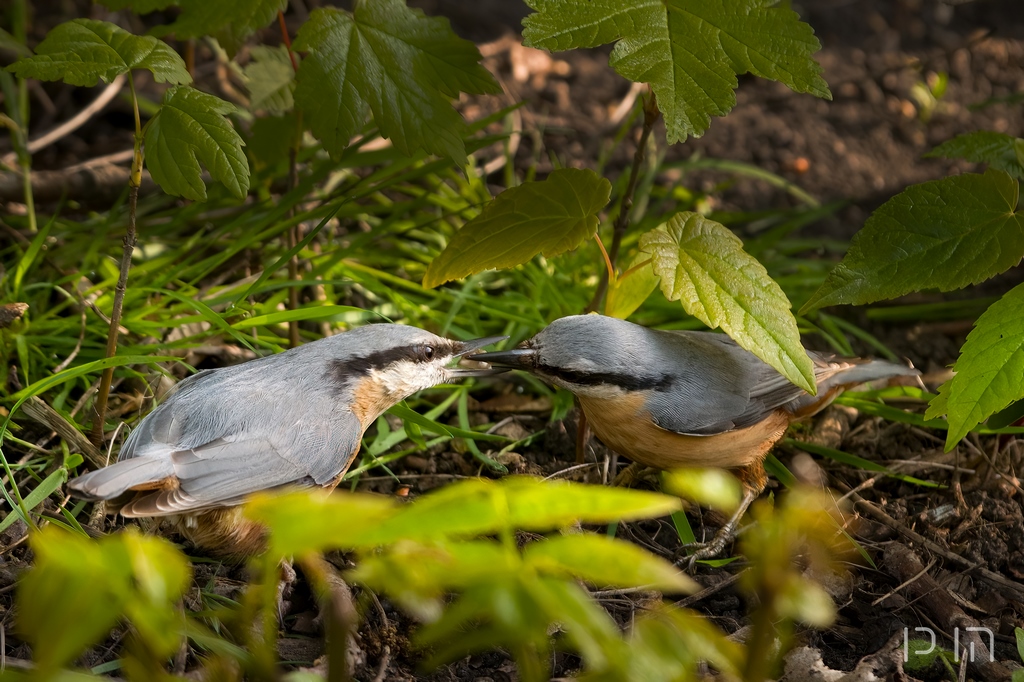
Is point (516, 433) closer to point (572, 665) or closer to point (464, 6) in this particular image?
point (572, 665)

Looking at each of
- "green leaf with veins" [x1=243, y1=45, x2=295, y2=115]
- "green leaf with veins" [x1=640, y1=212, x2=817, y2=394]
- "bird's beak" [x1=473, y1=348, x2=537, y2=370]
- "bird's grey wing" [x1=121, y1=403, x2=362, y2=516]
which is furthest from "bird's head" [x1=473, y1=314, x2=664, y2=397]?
"green leaf with veins" [x1=243, y1=45, x2=295, y2=115]

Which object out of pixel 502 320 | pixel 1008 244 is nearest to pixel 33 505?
pixel 502 320

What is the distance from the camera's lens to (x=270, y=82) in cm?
359

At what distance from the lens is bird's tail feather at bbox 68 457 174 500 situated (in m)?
2.47

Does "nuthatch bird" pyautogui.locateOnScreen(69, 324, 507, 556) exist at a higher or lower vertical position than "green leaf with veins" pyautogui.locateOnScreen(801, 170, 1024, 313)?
lower

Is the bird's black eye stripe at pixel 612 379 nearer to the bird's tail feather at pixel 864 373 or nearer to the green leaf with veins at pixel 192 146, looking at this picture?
the bird's tail feather at pixel 864 373

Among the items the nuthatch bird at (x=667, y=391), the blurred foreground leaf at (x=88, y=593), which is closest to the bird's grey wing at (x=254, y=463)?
the nuthatch bird at (x=667, y=391)

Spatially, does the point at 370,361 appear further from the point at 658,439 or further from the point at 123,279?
the point at 658,439

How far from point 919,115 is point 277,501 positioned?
5.31 meters

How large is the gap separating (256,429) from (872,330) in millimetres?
2920

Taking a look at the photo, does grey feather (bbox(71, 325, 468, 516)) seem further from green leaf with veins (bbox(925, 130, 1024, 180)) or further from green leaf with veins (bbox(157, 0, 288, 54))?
green leaf with veins (bbox(925, 130, 1024, 180))

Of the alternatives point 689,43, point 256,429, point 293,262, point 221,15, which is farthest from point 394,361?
point 689,43

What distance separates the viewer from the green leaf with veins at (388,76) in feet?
9.62

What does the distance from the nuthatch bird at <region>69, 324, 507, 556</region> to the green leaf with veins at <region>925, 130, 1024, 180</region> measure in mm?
1706
